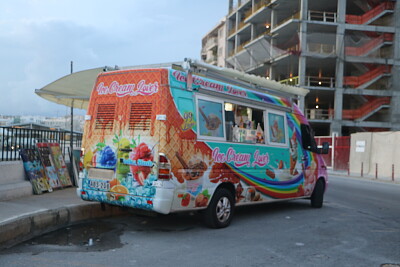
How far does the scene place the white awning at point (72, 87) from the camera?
10680 mm

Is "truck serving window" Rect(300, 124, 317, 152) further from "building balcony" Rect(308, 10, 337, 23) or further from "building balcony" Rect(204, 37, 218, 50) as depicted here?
"building balcony" Rect(204, 37, 218, 50)

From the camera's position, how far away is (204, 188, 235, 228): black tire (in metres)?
7.09

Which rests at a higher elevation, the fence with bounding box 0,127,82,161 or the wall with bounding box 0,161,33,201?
the fence with bounding box 0,127,82,161

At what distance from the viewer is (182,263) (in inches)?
201

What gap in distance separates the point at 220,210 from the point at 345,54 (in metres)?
38.8

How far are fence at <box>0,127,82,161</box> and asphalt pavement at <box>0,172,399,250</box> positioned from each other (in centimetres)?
110

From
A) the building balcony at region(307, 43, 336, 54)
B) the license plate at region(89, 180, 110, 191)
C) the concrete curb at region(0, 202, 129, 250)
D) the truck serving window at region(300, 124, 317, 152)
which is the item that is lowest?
the concrete curb at region(0, 202, 129, 250)

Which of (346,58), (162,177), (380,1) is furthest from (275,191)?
(380,1)

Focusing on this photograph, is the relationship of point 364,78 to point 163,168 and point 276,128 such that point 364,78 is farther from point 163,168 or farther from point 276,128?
point 163,168

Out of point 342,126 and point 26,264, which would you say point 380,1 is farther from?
point 26,264

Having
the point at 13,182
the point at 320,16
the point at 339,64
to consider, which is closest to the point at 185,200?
the point at 13,182

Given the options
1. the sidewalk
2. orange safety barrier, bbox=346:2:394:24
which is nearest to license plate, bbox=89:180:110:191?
the sidewalk

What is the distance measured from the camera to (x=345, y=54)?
138 ft

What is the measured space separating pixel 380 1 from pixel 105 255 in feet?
151
